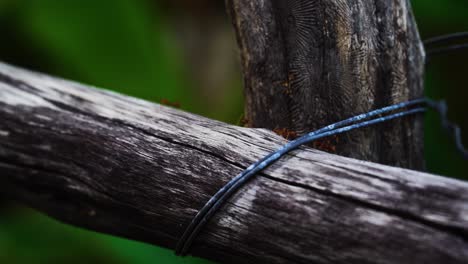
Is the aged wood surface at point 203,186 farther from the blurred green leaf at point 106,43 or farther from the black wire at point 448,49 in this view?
the blurred green leaf at point 106,43

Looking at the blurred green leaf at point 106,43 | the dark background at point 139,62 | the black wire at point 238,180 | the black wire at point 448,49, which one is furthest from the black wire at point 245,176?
the blurred green leaf at point 106,43

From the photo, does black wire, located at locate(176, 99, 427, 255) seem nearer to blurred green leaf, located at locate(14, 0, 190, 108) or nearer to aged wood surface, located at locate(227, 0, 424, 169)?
aged wood surface, located at locate(227, 0, 424, 169)

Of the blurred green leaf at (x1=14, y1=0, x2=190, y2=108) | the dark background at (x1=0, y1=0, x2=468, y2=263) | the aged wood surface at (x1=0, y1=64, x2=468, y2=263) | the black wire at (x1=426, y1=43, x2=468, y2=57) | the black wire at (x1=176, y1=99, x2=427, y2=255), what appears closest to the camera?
the aged wood surface at (x1=0, y1=64, x2=468, y2=263)

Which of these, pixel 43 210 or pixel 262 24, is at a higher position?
pixel 262 24

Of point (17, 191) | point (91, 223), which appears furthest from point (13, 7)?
point (91, 223)

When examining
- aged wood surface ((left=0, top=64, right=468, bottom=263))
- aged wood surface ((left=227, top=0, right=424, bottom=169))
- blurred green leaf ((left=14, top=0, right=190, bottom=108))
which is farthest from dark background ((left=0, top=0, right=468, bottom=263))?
aged wood surface ((left=227, top=0, right=424, bottom=169))

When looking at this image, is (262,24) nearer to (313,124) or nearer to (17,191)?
(313,124)
